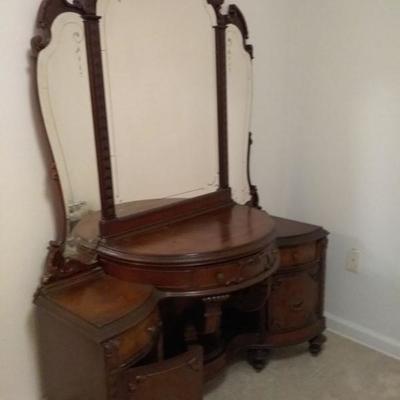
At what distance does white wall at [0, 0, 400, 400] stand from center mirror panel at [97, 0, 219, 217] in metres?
0.36

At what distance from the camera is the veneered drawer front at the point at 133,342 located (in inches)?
46.4

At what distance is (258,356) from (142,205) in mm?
856

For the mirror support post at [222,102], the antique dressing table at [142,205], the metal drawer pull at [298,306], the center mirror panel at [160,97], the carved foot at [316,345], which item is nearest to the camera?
the antique dressing table at [142,205]

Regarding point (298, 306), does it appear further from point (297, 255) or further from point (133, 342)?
point (133, 342)

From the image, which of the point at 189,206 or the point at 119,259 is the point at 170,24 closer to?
the point at 189,206

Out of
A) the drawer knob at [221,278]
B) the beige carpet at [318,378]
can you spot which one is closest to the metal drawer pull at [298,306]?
the beige carpet at [318,378]

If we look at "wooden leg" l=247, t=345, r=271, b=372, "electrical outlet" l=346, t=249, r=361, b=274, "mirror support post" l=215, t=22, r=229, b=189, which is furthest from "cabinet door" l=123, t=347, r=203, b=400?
"electrical outlet" l=346, t=249, r=361, b=274

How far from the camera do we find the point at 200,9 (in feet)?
5.71

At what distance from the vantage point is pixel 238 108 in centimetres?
201

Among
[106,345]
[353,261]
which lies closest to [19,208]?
[106,345]

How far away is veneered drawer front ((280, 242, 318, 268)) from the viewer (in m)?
1.88

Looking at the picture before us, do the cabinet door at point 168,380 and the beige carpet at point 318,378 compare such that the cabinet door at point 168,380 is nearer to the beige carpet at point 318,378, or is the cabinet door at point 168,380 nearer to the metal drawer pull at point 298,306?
the beige carpet at point 318,378

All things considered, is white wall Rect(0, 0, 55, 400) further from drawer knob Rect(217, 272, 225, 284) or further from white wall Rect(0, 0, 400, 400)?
drawer knob Rect(217, 272, 225, 284)

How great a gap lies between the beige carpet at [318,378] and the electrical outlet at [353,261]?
37 centimetres
